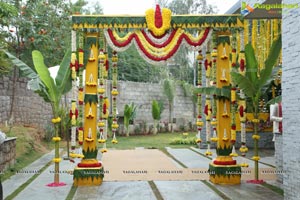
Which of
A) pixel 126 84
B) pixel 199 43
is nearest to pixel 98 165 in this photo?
pixel 199 43

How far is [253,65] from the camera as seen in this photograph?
6262mm

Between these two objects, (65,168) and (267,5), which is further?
(65,168)

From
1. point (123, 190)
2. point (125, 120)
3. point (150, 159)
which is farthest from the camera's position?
point (125, 120)

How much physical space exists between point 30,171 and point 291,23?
5.60m

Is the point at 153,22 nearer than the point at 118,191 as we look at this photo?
No

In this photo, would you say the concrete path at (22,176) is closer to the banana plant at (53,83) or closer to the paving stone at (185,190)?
the banana plant at (53,83)

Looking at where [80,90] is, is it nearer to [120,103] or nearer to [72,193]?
[72,193]

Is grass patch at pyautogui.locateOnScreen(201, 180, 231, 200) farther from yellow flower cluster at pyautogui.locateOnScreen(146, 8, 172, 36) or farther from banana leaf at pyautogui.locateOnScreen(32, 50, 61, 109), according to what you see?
banana leaf at pyautogui.locateOnScreen(32, 50, 61, 109)

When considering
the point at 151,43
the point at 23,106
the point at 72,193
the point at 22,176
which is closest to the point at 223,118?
the point at 151,43

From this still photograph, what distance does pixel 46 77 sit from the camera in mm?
6285

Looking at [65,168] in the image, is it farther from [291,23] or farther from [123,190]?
[291,23]

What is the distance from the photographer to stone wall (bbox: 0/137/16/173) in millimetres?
6845

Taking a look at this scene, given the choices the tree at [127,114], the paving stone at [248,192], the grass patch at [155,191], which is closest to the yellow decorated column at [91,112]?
the grass patch at [155,191]

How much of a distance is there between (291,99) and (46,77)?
12.9ft
